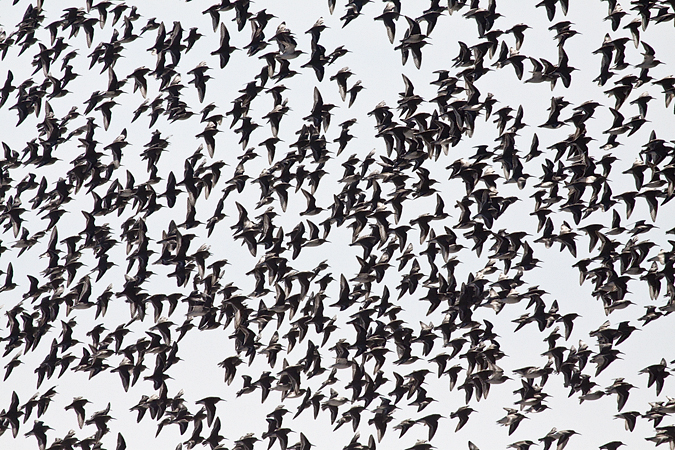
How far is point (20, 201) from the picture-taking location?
5481 centimetres

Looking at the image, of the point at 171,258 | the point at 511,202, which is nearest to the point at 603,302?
the point at 511,202

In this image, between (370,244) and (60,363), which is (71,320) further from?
(370,244)

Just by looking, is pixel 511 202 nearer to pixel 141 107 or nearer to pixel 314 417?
pixel 314 417

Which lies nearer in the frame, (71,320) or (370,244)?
(370,244)

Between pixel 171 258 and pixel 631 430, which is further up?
pixel 171 258

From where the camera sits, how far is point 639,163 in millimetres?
49031

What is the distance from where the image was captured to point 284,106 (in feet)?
168

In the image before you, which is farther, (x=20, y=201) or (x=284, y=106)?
(x=20, y=201)

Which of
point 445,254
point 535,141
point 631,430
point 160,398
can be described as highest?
point 535,141

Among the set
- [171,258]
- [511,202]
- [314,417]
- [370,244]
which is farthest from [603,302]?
[171,258]

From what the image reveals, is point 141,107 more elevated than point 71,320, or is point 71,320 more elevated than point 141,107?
point 141,107

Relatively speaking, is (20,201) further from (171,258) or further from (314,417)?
(314,417)

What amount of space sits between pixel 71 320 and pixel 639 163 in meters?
29.0

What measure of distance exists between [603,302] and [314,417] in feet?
48.9
